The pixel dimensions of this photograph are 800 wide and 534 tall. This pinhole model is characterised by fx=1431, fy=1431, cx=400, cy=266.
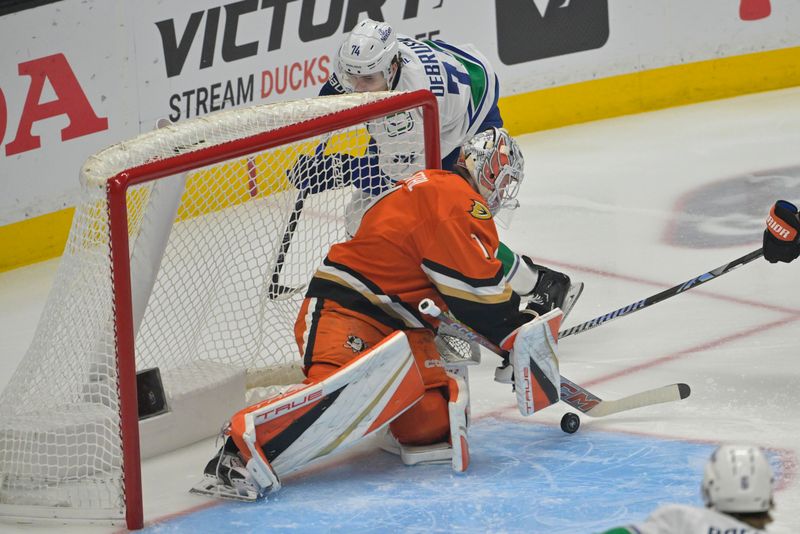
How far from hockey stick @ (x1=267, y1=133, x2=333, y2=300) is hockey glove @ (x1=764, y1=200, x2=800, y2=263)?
1204mm

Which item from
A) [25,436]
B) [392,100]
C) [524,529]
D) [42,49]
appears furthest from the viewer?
[42,49]

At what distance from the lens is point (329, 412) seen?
3305 millimetres

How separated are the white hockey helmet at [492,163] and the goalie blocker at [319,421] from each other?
1.59 ft

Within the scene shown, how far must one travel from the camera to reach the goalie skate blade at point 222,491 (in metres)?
3.30

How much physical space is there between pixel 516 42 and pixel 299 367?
3012 millimetres

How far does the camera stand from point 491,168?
140 inches

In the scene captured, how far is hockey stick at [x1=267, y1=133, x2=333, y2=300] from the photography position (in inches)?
155

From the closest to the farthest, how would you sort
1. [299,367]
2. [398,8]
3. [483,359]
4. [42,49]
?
1. [299,367]
2. [483,359]
3. [42,49]
4. [398,8]

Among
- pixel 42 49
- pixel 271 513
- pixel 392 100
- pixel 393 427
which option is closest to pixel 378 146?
pixel 392 100

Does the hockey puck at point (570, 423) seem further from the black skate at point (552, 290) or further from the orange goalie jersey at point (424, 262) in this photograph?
the black skate at point (552, 290)

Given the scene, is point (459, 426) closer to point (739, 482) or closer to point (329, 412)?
Result: point (329, 412)

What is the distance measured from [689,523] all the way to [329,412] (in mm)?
1412

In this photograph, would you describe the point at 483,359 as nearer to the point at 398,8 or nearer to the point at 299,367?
the point at 299,367

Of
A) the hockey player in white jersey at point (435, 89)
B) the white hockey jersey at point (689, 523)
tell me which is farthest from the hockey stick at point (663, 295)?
the white hockey jersey at point (689, 523)
